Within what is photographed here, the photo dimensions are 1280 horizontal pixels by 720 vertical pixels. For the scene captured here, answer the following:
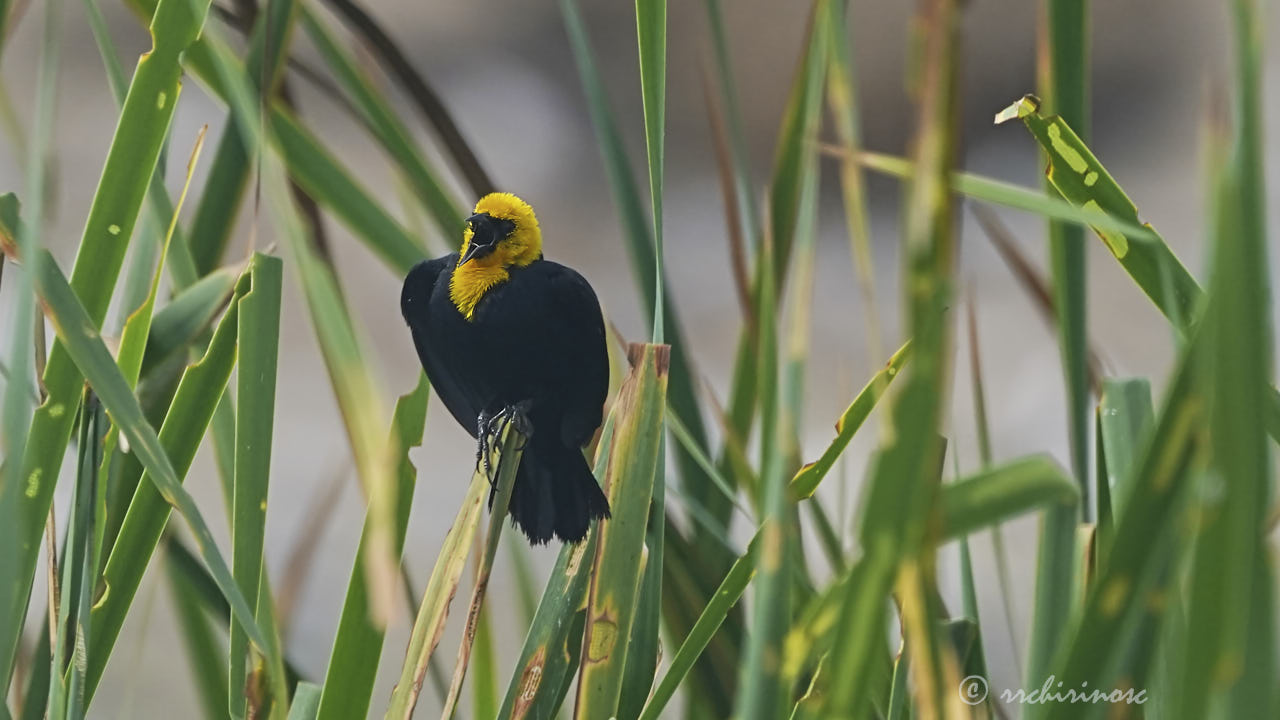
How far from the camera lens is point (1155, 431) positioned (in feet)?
1.09

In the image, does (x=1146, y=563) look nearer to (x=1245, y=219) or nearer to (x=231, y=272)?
(x=1245, y=219)

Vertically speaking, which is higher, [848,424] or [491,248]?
[491,248]

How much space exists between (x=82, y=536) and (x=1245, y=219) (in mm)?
493

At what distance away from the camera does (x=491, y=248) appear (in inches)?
30.9

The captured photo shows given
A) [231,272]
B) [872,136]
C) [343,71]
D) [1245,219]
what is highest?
[872,136]

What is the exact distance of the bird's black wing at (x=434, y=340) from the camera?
77cm

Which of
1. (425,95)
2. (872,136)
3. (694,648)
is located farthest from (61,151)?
(694,648)

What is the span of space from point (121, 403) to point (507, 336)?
1.06 feet

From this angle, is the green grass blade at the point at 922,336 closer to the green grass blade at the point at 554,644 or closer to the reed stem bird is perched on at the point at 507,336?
the green grass blade at the point at 554,644

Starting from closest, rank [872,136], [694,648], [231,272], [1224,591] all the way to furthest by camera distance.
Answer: [1224,591] → [694,648] → [231,272] → [872,136]

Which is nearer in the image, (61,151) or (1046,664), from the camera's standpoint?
(1046,664)

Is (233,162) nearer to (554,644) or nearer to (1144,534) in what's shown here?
(554,644)

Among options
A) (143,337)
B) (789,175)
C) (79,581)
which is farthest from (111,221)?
(789,175)

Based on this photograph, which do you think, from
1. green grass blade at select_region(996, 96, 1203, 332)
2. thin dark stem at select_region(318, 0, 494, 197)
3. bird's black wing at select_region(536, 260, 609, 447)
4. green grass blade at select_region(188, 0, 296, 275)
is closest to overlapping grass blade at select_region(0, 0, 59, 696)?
green grass blade at select_region(188, 0, 296, 275)
